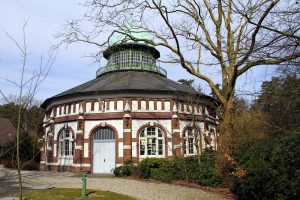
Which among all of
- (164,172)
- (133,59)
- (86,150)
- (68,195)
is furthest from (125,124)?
(68,195)

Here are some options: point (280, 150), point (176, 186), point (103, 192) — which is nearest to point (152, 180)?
point (176, 186)

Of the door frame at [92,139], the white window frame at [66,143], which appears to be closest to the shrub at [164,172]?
the door frame at [92,139]

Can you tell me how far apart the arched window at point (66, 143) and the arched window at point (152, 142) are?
6.20m

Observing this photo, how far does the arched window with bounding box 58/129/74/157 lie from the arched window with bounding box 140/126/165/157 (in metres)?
6.20

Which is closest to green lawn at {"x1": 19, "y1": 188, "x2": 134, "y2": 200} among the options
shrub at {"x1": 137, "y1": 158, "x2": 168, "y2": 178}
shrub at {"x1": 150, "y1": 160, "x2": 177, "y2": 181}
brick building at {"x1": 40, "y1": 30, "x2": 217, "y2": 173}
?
shrub at {"x1": 150, "y1": 160, "x2": 177, "y2": 181}

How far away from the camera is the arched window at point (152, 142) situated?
27.2 metres

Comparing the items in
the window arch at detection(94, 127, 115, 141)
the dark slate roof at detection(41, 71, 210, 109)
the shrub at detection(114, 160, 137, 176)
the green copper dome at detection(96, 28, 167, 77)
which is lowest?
the shrub at detection(114, 160, 137, 176)

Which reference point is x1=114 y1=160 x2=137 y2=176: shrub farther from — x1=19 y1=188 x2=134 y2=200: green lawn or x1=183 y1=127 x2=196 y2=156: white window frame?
x1=19 y1=188 x2=134 y2=200: green lawn

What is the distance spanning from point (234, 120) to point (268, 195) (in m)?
7.50

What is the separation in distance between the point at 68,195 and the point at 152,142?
1310cm

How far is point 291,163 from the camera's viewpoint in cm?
1041

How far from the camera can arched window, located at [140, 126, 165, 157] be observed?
2720 cm

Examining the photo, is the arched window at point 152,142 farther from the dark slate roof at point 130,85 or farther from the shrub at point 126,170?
the dark slate roof at point 130,85

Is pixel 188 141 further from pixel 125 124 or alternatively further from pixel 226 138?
pixel 226 138
